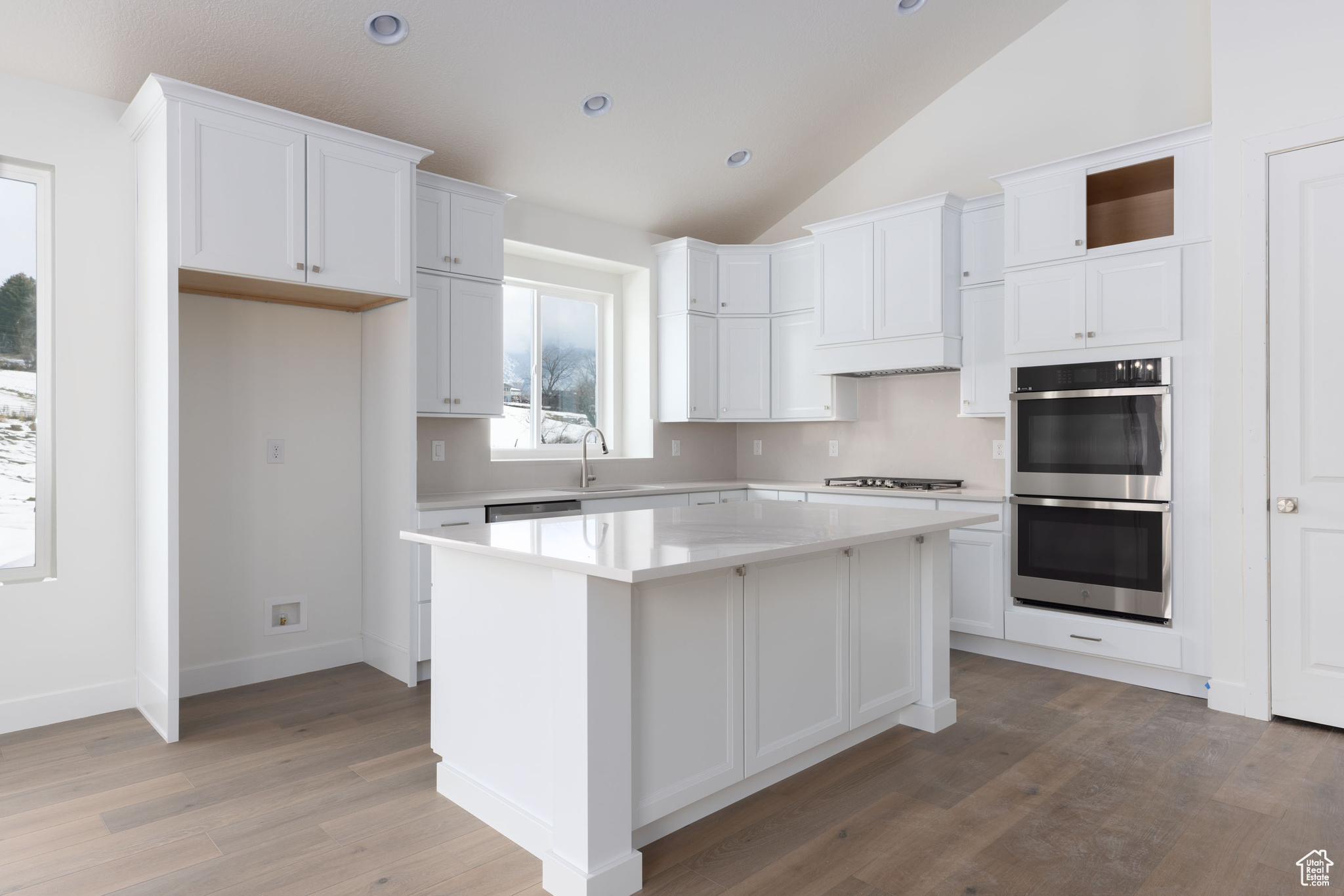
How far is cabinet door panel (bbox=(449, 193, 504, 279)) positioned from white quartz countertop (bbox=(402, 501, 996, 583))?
177 cm

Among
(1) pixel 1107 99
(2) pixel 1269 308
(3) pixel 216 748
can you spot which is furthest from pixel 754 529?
(1) pixel 1107 99

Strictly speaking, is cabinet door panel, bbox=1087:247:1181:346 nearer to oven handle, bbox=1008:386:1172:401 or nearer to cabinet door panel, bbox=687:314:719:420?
oven handle, bbox=1008:386:1172:401

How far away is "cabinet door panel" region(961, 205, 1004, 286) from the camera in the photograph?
412cm

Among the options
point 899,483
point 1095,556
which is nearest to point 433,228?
point 899,483

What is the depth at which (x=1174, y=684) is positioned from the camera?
3.44m

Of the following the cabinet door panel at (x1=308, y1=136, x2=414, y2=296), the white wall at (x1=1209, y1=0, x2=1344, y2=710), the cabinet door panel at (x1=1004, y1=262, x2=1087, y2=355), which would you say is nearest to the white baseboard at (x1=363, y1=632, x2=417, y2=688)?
the cabinet door panel at (x1=308, y1=136, x2=414, y2=296)

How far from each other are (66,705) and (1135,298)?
15.8 feet

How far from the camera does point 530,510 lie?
12.9 feet

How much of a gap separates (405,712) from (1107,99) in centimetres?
459

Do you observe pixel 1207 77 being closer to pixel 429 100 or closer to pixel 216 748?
pixel 429 100

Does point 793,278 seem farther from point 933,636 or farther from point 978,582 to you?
point 933,636

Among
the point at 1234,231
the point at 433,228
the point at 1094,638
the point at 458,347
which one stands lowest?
the point at 1094,638

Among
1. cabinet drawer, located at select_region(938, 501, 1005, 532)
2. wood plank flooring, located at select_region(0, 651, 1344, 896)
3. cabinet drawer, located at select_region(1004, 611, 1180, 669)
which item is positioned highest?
cabinet drawer, located at select_region(938, 501, 1005, 532)

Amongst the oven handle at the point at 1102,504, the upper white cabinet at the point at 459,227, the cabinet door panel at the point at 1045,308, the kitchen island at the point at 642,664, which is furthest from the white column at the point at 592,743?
the cabinet door panel at the point at 1045,308
